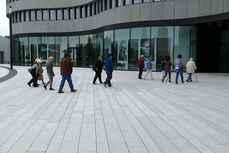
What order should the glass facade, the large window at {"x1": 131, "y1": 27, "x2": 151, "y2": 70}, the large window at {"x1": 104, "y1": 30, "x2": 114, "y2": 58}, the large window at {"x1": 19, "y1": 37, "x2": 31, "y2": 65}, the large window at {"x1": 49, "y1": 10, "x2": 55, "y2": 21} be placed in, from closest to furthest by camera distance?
the glass facade < the large window at {"x1": 131, "y1": 27, "x2": 151, "y2": 70} < the large window at {"x1": 104, "y1": 30, "x2": 114, "y2": 58} < the large window at {"x1": 49, "y1": 10, "x2": 55, "y2": 21} < the large window at {"x1": 19, "y1": 37, "x2": 31, "y2": 65}

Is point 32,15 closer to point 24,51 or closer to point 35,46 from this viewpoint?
point 35,46

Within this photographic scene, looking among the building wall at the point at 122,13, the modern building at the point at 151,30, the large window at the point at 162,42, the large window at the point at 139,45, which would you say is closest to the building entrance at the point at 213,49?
the modern building at the point at 151,30

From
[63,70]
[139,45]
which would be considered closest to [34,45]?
[139,45]

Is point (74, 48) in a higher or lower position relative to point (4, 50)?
lower

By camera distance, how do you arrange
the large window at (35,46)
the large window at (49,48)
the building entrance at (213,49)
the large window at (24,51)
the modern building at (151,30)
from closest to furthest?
the modern building at (151,30) → the building entrance at (213,49) → the large window at (49,48) → the large window at (35,46) → the large window at (24,51)

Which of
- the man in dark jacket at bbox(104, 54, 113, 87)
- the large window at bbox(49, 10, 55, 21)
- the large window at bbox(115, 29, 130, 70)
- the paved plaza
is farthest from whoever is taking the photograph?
the large window at bbox(49, 10, 55, 21)

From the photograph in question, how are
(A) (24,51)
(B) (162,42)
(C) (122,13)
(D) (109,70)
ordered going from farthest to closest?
(A) (24,51) < (C) (122,13) < (B) (162,42) < (D) (109,70)

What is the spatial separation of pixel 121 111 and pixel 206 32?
20.4 metres

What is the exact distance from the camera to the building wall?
21003mm

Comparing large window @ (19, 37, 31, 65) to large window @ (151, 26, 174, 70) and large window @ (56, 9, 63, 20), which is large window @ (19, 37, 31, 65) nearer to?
large window @ (56, 9, 63, 20)

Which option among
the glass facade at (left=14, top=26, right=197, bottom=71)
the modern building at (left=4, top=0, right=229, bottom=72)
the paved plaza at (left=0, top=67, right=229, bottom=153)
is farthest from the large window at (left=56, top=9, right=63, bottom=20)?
the paved plaza at (left=0, top=67, right=229, bottom=153)

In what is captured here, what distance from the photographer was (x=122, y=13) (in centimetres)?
2561

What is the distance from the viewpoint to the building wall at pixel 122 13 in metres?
21.0

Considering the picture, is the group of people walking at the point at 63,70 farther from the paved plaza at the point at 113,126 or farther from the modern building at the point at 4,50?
the modern building at the point at 4,50
